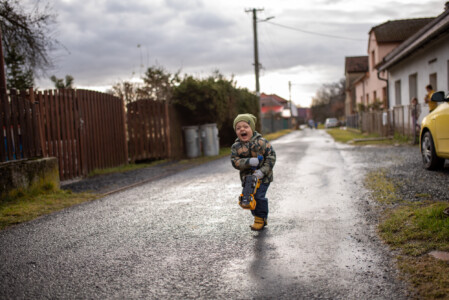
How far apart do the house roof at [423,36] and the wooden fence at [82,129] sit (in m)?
9.26

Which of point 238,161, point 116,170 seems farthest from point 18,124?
point 238,161

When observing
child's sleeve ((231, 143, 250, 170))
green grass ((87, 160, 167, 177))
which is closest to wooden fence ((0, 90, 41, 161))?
green grass ((87, 160, 167, 177))

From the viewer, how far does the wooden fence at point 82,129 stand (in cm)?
806

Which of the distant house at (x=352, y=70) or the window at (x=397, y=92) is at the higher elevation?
the distant house at (x=352, y=70)

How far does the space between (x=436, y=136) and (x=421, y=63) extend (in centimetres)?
1051

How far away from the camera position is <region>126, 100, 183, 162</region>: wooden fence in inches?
549

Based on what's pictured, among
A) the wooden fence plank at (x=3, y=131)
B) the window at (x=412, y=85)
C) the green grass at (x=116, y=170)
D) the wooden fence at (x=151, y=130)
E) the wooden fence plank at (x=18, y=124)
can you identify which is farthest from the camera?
the window at (x=412, y=85)

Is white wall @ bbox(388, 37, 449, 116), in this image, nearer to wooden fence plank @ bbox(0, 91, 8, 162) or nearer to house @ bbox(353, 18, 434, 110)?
house @ bbox(353, 18, 434, 110)

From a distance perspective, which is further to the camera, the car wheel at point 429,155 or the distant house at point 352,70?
the distant house at point 352,70

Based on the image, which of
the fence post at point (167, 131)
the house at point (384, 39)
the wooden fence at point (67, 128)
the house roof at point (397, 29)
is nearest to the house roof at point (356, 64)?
the house at point (384, 39)

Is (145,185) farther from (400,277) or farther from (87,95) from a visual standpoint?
(400,277)

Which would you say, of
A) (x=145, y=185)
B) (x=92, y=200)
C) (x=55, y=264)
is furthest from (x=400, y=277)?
(x=145, y=185)

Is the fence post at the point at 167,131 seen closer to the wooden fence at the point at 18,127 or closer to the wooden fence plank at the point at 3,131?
the wooden fence at the point at 18,127

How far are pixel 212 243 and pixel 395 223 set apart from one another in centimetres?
199
